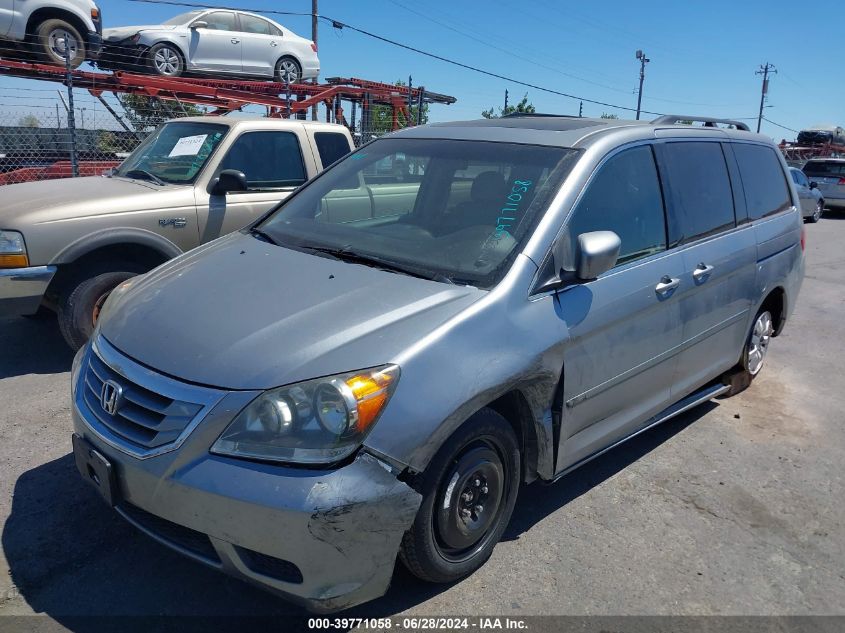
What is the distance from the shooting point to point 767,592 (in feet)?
10.0

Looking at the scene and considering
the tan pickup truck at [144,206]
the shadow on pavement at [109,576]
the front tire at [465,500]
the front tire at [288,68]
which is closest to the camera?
the front tire at [465,500]

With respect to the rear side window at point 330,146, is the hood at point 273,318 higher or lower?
lower

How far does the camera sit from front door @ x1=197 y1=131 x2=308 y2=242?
5.78 meters

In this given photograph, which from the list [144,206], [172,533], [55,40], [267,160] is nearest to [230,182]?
[144,206]

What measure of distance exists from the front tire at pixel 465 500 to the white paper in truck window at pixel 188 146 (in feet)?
14.2

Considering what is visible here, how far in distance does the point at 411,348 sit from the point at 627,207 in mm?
1703

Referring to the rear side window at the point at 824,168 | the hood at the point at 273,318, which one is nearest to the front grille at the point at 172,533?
the hood at the point at 273,318

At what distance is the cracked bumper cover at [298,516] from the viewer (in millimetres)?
2254

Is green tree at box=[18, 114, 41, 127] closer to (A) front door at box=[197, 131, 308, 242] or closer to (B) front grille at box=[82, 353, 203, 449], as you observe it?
(A) front door at box=[197, 131, 308, 242]

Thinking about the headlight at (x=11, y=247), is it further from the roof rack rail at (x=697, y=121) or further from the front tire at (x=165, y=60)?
the front tire at (x=165, y=60)

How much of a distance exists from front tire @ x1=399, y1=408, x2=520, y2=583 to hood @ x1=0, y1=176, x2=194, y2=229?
12.2 ft

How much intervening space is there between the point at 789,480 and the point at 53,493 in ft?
13.3

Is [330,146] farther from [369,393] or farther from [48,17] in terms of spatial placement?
[48,17]

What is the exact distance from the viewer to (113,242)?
5133 millimetres
